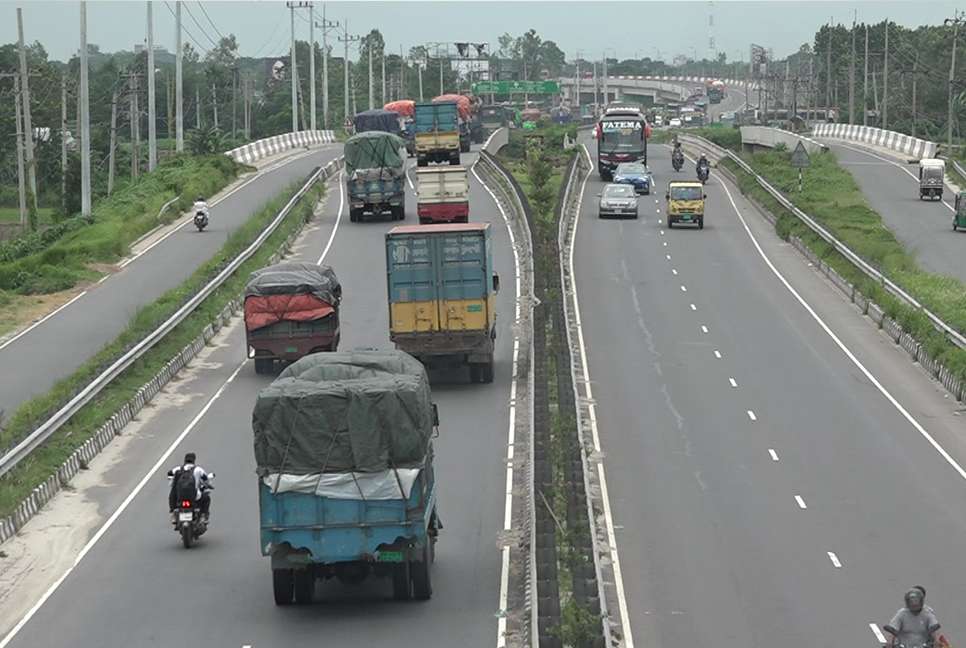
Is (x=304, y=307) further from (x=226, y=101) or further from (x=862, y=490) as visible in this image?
(x=226, y=101)

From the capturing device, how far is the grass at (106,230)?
47.5m

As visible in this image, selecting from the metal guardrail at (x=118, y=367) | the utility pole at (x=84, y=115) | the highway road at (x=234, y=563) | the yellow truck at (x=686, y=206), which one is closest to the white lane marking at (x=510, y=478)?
the highway road at (x=234, y=563)

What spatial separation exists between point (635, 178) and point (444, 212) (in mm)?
22682

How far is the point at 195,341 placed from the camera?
3744cm

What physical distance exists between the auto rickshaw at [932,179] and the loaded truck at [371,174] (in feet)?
84.6

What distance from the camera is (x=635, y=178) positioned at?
75688mm

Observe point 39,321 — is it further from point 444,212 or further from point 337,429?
point 337,429

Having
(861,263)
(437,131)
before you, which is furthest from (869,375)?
(437,131)

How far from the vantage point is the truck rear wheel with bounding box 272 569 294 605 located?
1844 centimetres

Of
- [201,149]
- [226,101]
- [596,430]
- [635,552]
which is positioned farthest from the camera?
[226,101]

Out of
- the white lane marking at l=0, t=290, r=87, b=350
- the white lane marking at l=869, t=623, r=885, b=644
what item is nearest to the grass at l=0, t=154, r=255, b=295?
the white lane marking at l=0, t=290, r=87, b=350

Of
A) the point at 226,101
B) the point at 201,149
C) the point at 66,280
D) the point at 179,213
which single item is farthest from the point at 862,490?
the point at 226,101

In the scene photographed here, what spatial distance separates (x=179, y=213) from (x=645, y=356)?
31.6 meters

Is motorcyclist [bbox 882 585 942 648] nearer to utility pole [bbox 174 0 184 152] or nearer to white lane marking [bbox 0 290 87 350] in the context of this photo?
white lane marking [bbox 0 290 87 350]
